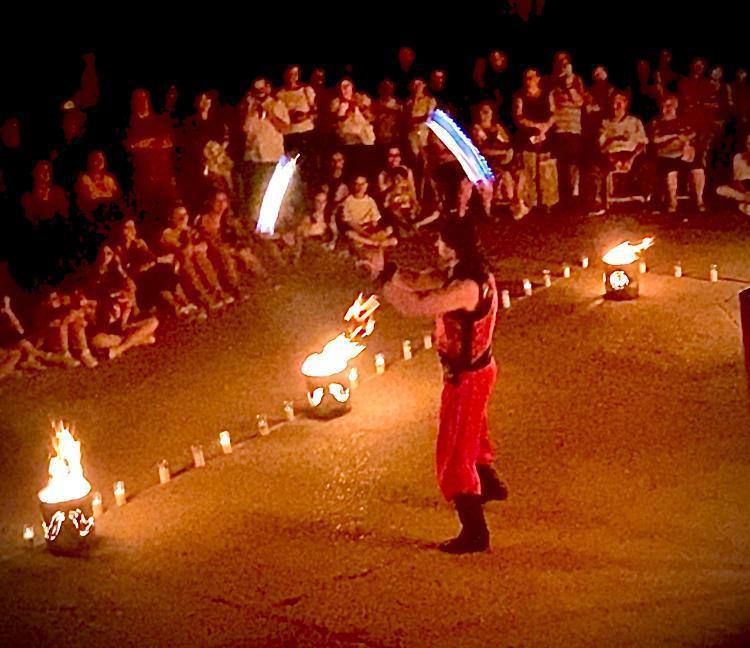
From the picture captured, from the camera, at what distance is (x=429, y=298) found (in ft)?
22.2

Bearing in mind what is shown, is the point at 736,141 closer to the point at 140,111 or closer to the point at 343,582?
the point at 140,111

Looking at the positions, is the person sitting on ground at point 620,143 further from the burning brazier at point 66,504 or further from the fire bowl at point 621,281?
the burning brazier at point 66,504

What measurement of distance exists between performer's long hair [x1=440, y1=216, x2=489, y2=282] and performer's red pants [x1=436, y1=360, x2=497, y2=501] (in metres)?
0.58

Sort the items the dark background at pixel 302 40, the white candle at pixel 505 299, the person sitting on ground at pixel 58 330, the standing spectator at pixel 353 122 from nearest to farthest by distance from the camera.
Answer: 1. the person sitting on ground at pixel 58 330
2. the white candle at pixel 505 299
3. the standing spectator at pixel 353 122
4. the dark background at pixel 302 40

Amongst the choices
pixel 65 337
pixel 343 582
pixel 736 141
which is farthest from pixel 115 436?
pixel 736 141

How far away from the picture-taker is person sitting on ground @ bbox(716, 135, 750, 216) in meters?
15.6

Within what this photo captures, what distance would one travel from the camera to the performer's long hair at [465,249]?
6910 millimetres

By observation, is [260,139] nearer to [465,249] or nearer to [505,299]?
[505,299]

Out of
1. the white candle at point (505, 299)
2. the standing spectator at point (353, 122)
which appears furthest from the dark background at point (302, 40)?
the white candle at point (505, 299)

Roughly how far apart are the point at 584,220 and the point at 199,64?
593 centimetres

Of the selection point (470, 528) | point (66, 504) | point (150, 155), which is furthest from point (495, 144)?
point (66, 504)

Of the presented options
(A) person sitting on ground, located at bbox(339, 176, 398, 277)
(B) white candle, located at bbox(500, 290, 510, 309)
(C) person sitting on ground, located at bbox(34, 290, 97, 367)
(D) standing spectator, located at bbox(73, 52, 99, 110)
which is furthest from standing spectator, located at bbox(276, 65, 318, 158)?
(C) person sitting on ground, located at bbox(34, 290, 97, 367)

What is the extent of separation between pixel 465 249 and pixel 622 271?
18.1ft

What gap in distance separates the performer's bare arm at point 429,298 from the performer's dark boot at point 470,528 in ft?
3.67
